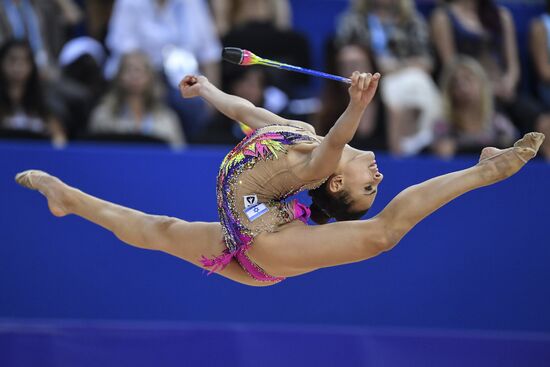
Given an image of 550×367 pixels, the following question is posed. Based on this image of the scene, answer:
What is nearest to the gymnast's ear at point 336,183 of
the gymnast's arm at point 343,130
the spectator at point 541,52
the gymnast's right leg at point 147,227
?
the gymnast's arm at point 343,130

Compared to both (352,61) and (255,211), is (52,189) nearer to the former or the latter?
(255,211)

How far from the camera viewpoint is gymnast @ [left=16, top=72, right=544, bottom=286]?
3621 millimetres

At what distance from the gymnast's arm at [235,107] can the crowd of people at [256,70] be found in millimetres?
1641

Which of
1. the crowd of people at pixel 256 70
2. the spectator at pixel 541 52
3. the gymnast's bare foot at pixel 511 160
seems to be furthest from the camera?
the spectator at pixel 541 52

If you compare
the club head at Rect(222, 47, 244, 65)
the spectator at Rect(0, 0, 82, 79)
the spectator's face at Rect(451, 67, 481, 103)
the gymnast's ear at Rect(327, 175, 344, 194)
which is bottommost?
the gymnast's ear at Rect(327, 175, 344, 194)

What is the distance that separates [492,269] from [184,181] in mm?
1939

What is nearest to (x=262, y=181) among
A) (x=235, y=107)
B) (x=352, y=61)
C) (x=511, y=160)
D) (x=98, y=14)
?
(x=235, y=107)

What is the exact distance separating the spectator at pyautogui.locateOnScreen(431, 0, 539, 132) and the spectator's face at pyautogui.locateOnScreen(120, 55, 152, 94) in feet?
7.10

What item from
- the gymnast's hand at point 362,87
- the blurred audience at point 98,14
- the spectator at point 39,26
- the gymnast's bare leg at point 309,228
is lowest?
the gymnast's bare leg at point 309,228

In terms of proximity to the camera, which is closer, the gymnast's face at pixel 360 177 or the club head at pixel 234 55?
the club head at pixel 234 55

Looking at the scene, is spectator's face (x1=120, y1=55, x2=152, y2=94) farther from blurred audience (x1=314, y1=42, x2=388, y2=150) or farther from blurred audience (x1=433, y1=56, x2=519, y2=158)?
blurred audience (x1=433, y1=56, x2=519, y2=158)

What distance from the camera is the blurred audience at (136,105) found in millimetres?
6238

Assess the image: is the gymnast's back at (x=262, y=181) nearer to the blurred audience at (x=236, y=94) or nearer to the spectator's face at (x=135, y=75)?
the blurred audience at (x=236, y=94)

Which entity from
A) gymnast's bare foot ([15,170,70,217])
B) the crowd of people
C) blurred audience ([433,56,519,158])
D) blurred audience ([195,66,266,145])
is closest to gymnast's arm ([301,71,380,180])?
gymnast's bare foot ([15,170,70,217])
